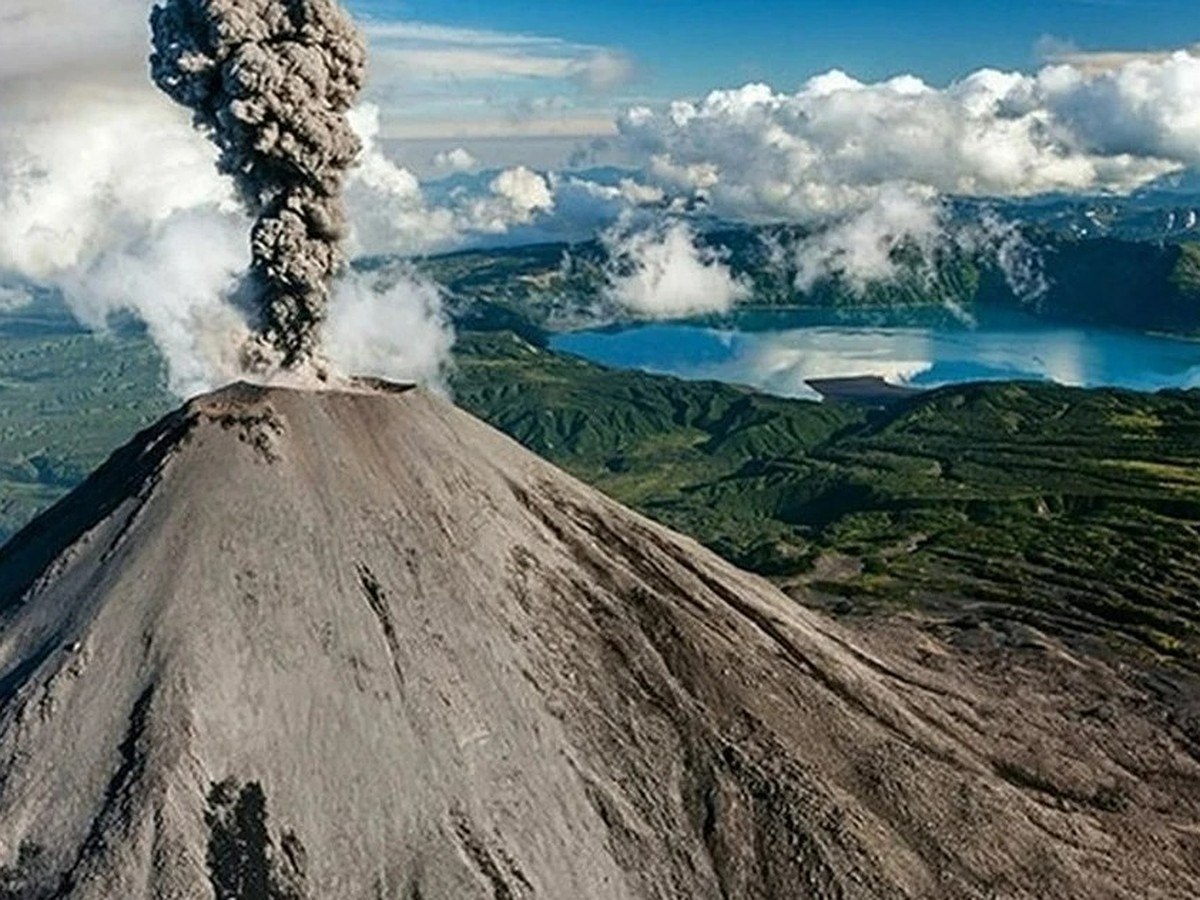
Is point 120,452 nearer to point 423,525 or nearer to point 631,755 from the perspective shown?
point 423,525

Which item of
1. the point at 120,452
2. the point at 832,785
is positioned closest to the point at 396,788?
the point at 832,785

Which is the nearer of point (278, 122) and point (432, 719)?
point (432, 719)

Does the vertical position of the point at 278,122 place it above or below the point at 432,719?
above

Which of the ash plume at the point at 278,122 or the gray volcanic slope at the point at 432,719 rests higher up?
the ash plume at the point at 278,122

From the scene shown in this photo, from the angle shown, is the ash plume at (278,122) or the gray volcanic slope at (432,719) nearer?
the gray volcanic slope at (432,719)
